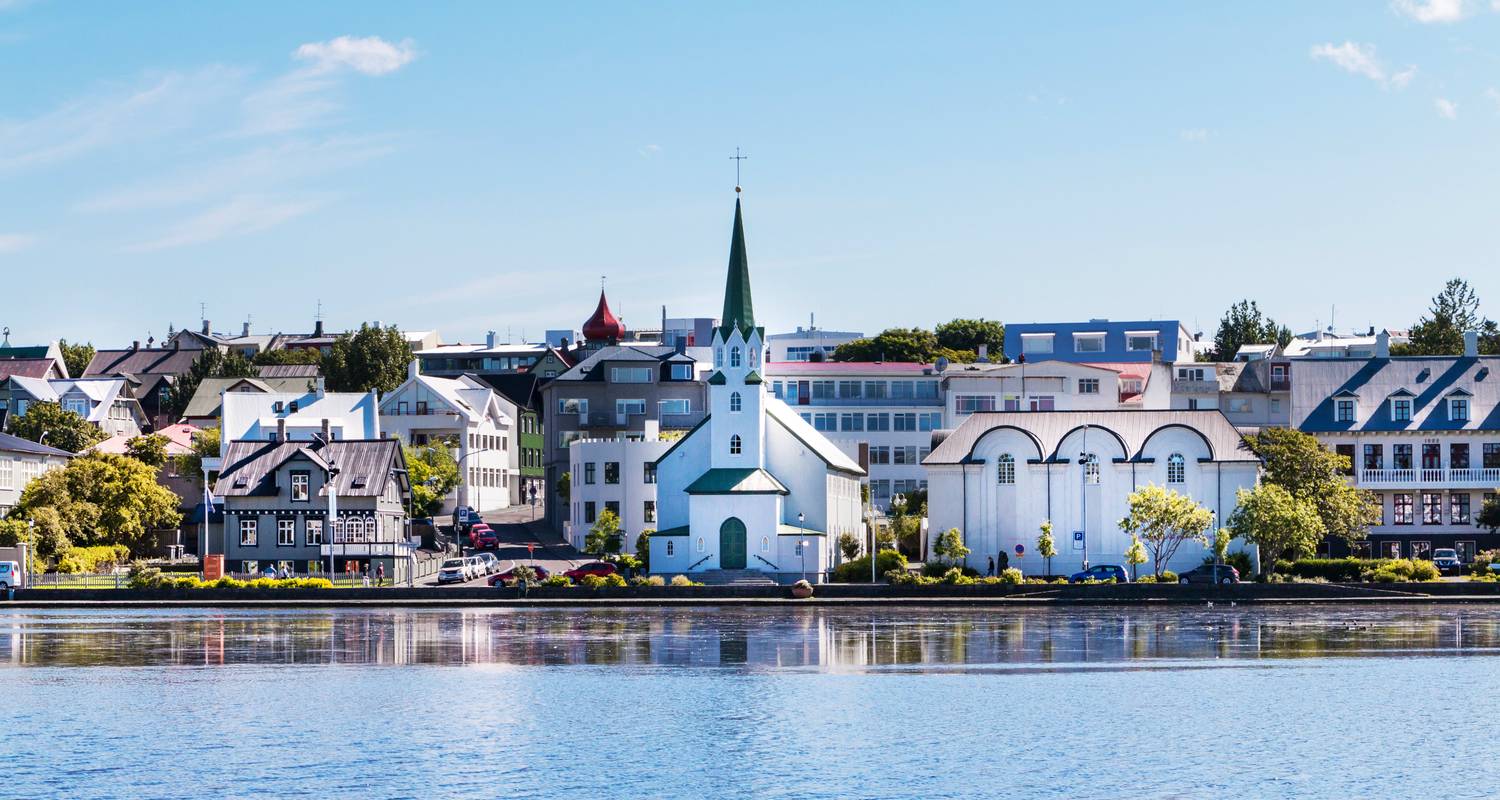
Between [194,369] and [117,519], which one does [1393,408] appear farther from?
[194,369]

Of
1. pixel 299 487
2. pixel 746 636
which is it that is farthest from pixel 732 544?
pixel 746 636

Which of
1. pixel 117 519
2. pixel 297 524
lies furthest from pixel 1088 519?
pixel 117 519

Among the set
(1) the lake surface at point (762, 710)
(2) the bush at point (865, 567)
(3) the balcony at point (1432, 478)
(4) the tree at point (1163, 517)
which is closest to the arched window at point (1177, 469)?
(4) the tree at point (1163, 517)

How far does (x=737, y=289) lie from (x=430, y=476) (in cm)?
3094

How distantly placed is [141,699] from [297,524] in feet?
189

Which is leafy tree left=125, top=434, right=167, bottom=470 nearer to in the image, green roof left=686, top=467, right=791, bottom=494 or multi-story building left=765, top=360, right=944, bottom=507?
multi-story building left=765, top=360, right=944, bottom=507

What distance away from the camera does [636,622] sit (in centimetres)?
8881

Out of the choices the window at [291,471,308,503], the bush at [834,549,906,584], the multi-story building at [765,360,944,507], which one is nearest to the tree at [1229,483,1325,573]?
the bush at [834,549,906,584]

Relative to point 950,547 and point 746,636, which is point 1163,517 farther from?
point 746,636

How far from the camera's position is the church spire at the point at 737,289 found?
4417 inches

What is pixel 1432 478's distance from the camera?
111500 mm

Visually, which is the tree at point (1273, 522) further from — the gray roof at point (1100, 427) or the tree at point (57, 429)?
the tree at point (57, 429)

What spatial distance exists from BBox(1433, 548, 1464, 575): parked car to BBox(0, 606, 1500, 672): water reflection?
10965 millimetres

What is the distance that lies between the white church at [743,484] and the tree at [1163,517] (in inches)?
641
